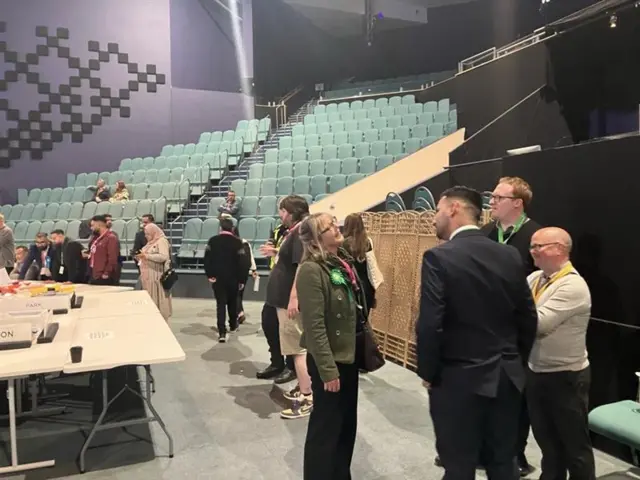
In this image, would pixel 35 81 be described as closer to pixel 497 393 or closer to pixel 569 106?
pixel 569 106

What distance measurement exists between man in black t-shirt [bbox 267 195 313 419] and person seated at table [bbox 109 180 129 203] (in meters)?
7.73

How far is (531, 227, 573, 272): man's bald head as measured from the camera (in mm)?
2223

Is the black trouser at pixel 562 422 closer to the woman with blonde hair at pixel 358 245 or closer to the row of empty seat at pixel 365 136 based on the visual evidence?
the woman with blonde hair at pixel 358 245

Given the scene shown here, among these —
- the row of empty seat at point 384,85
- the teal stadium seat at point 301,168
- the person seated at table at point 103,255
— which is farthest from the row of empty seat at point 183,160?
the person seated at table at point 103,255

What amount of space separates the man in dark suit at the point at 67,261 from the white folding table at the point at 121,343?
258cm

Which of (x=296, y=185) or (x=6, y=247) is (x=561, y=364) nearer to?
(x=6, y=247)

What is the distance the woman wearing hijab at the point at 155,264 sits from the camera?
207 inches

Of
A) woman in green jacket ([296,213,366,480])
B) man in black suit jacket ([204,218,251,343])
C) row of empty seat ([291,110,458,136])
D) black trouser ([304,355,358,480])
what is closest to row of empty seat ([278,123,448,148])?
row of empty seat ([291,110,458,136])

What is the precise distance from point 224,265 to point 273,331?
4.91ft

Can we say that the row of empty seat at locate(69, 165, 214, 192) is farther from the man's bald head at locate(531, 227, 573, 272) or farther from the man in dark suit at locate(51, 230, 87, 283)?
the man's bald head at locate(531, 227, 573, 272)

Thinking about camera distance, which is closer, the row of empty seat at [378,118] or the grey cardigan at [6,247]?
the grey cardigan at [6,247]

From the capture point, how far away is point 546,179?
131 inches

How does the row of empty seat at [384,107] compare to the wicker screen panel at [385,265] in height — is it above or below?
above

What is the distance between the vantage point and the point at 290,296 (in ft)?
11.4
